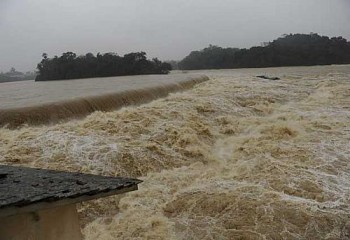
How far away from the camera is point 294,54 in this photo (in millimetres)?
29828

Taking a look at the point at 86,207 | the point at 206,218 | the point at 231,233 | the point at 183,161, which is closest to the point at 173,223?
the point at 206,218

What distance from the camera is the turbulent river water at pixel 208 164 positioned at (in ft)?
16.0

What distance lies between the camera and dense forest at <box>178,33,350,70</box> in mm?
28922

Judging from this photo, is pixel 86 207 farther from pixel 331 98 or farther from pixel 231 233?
pixel 331 98

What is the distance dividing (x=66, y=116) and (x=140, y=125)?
164 centimetres

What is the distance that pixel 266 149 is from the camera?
734 cm

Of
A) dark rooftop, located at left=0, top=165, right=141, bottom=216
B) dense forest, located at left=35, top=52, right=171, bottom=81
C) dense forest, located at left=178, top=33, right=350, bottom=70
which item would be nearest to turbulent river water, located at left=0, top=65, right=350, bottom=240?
dark rooftop, located at left=0, top=165, right=141, bottom=216

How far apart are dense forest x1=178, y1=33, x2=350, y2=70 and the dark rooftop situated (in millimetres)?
28436

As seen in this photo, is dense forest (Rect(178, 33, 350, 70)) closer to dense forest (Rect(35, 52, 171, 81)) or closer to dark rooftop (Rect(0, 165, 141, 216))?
dense forest (Rect(35, 52, 171, 81))

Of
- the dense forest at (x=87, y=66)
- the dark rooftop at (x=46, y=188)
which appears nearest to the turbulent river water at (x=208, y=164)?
the dark rooftop at (x=46, y=188)

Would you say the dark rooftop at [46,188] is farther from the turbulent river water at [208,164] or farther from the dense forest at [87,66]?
the dense forest at [87,66]

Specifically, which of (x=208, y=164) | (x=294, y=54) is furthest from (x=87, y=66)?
(x=208, y=164)

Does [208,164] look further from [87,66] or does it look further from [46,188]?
[87,66]

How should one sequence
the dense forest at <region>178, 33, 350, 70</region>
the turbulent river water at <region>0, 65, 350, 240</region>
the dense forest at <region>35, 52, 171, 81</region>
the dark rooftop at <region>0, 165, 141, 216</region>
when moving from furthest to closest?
the dense forest at <region>178, 33, 350, 70</region> → the dense forest at <region>35, 52, 171, 81</region> → the turbulent river water at <region>0, 65, 350, 240</region> → the dark rooftop at <region>0, 165, 141, 216</region>
